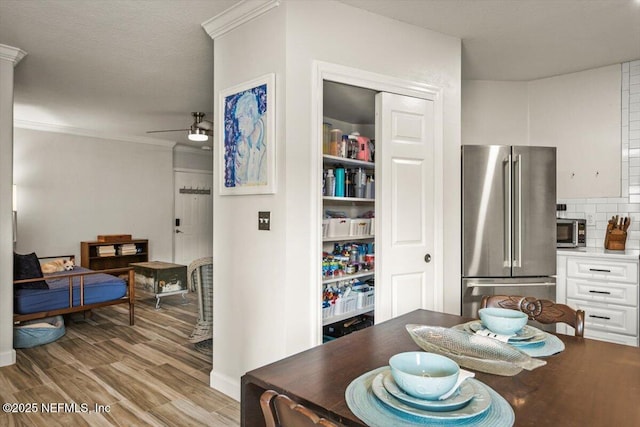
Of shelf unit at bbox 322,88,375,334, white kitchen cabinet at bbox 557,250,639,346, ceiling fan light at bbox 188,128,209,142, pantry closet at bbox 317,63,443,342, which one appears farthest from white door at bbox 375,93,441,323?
ceiling fan light at bbox 188,128,209,142

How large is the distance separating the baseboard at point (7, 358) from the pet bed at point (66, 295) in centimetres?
37

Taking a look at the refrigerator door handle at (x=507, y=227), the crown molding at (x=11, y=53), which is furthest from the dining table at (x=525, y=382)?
the crown molding at (x=11, y=53)

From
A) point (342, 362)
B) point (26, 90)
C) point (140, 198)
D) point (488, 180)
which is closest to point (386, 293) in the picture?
point (488, 180)

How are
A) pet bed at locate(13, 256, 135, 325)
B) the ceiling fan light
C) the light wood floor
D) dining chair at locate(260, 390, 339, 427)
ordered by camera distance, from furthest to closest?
the ceiling fan light
pet bed at locate(13, 256, 135, 325)
the light wood floor
dining chair at locate(260, 390, 339, 427)

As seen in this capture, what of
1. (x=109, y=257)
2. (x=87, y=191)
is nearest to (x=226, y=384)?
(x=109, y=257)

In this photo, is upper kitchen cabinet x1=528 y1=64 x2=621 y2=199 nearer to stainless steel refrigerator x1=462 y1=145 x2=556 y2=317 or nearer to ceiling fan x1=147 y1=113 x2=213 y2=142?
stainless steel refrigerator x1=462 y1=145 x2=556 y2=317

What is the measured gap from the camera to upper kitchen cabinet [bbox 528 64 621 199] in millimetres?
3695

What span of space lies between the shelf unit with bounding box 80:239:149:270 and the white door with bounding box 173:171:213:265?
0.75 m

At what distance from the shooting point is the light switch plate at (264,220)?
2451 mm

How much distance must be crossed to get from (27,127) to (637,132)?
299 inches

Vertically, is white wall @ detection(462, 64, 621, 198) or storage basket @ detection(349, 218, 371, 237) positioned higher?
white wall @ detection(462, 64, 621, 198)

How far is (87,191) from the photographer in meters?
6.41

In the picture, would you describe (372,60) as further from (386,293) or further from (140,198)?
A: (140,198)

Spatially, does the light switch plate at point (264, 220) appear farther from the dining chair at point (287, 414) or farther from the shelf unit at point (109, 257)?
the shelf unit at point (109, 257)
